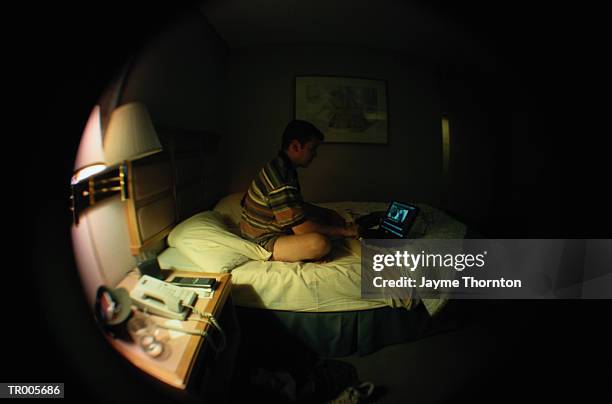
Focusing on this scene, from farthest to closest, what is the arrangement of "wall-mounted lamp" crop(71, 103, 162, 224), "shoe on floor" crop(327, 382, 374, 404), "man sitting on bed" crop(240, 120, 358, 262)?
"shoe on floor" crop(327, 382, 374, 404) → "man sitting on bed" crop(240, 120, 358, 262) → "wall-mounted lamp" crop(71, 103, 162, 224)

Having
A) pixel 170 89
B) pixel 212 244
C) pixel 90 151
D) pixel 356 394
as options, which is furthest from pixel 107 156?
pixel 356 394

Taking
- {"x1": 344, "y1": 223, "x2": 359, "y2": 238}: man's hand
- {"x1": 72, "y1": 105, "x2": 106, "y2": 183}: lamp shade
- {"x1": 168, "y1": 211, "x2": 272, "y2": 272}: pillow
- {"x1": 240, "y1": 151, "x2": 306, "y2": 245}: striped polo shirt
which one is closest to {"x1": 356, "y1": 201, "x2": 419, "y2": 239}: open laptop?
{"x1": 344, "y1": 223, "x2": 359, "y2": 238}: man's hand

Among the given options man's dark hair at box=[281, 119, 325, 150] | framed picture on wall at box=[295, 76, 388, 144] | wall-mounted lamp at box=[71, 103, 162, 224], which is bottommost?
wall-mounted lamp at box=[71, 103, 162, 224]

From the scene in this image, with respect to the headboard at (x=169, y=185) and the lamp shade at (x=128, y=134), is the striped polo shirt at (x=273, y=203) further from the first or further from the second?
the lamp shade at (x=128, y=134)

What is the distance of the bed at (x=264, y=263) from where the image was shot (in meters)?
0.40

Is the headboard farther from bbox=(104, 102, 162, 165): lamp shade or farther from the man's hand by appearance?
the man's hand

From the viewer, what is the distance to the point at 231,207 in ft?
1.73

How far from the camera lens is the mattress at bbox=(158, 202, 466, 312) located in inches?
19.9

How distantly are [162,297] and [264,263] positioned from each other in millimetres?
262

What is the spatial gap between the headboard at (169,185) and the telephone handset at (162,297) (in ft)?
0.23

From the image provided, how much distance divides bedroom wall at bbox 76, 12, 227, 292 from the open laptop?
39cm

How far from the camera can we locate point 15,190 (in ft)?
1.13

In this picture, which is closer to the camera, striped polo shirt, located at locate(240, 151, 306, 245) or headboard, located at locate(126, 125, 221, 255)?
headboard, located at locate(126, 125, 221, 255)

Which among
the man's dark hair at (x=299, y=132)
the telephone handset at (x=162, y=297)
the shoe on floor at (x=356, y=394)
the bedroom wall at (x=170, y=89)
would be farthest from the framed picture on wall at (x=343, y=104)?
the shoe on floor at (x=356, y=394)
